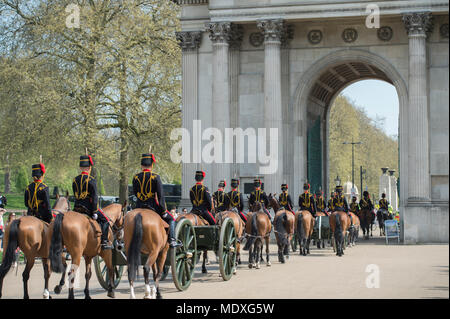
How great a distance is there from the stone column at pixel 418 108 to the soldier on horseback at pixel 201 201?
16.8 m

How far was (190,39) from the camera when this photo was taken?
119 ft

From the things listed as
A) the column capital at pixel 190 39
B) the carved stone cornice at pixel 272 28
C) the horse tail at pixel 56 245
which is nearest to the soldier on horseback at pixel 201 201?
the horse tail at pixel 56 245

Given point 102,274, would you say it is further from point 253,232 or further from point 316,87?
point 316,87

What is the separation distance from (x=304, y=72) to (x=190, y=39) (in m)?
5.70

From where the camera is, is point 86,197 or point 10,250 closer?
point 10,250

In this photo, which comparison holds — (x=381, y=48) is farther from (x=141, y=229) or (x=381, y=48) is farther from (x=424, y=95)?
(x=141, y=229)

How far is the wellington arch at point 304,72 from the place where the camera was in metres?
32.8

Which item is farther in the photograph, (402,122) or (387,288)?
(402,122)

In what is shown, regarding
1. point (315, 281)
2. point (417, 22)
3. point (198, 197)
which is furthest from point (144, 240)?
point (417, 22)

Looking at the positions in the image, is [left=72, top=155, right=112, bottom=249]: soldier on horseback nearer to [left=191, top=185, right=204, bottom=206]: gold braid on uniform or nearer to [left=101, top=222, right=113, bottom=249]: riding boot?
[left=101, top=222, right=113, bottom=249]: riding boot

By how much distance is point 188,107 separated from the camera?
119 ft

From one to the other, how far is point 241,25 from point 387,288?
74.5 ft

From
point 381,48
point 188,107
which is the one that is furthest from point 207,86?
point 381,48

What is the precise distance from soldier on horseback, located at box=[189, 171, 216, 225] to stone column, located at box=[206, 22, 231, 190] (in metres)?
16.5
